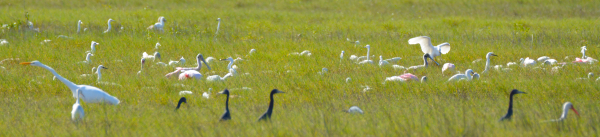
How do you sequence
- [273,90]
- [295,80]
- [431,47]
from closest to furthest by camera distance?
[273,90]
[295,80]
[431,47]

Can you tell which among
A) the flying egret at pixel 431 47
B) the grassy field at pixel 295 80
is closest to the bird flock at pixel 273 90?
the flying egret at pixel 431 47

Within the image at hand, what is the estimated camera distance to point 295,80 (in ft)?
25.5

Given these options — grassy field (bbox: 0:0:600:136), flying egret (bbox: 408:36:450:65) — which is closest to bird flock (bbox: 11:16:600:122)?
flying egret (bbox: 408:36:450:65)

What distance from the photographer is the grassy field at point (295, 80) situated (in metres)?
4.63

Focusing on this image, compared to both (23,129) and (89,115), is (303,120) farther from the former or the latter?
(23,129)

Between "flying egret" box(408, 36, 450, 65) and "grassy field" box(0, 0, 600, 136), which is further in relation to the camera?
"flying egret" box(408, 36, 450, 65)

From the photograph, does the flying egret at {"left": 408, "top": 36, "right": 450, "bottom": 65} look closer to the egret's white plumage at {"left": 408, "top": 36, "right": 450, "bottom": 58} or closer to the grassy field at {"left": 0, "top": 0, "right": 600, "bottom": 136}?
the egret's white plumage at {"left": 408, "top": 36, "right": 450, "bottom": 58}

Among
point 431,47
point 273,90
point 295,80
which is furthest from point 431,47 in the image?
point 273,90

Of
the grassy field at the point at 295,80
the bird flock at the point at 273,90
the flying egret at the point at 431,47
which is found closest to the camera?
the grassy field at the point at 295,80

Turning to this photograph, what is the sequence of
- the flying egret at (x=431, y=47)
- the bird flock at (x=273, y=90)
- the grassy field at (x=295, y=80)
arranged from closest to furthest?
the grassy field at (x=295, y=80) → the bird flock at (x=273, y=90) → the flying egret at (x=431, y=47)

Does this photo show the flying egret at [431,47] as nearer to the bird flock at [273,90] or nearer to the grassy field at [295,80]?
the bird flock at [273,90]

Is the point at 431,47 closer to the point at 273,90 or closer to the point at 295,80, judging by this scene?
the point at 295,80

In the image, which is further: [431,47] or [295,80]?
[431,47]

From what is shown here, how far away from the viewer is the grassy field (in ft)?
15.2
